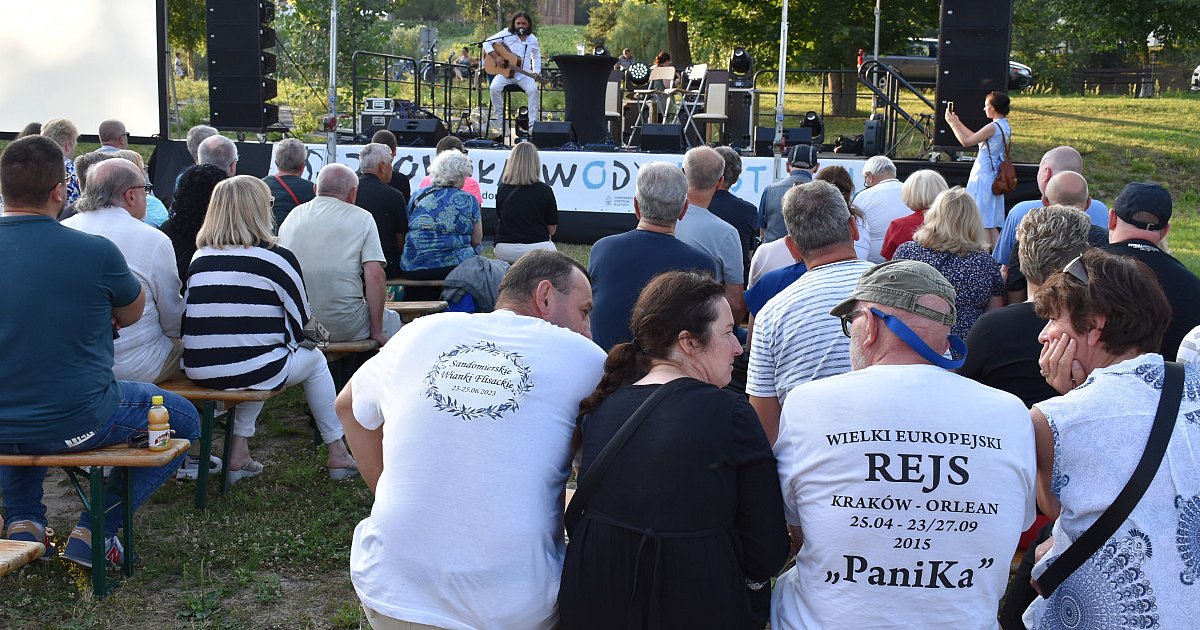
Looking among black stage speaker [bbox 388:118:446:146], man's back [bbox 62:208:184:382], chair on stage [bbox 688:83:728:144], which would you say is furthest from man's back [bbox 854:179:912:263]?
chair on stage [bbox 688:83:728:144]

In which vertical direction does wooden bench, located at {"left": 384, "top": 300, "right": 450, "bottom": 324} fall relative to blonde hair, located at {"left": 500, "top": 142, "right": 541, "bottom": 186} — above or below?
below

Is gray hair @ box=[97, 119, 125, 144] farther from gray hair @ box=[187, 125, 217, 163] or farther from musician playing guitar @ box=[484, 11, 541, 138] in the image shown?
musician playing guitar @ box=[484, 11, 541, 138]

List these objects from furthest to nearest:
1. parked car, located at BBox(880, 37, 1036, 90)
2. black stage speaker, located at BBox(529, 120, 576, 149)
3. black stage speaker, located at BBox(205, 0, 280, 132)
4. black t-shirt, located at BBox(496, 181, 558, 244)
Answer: parked car, located at BBox(880, 37, 1036, 90), black stage speaker, located at BBox(205, 0, 280, 132), black stage speaker, located at BBox(529, 120, 576, 149), black t-shirt, located at BBox(496, 181, 558, 244)

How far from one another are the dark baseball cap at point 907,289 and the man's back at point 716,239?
94.1 inches

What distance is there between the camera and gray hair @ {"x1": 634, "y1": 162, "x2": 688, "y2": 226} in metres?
4.02

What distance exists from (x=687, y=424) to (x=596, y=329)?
1.91m

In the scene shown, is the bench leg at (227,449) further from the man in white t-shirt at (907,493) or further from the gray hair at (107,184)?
the man in white t-shirt at (907,493)

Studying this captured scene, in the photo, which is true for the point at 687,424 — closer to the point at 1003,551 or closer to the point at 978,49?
the point at 1003,551

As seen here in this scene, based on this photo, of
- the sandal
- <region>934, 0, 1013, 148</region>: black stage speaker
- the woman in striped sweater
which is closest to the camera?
the woman in striped sweater

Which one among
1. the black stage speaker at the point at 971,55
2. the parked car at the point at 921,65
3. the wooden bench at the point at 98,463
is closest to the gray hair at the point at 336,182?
the wooden bench at the point at 98,463

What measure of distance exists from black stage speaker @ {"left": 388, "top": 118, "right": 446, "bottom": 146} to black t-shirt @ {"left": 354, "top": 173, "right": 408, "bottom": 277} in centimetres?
507

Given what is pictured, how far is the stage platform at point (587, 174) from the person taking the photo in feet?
33.6

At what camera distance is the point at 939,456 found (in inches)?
80.8

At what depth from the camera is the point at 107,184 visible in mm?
4250
